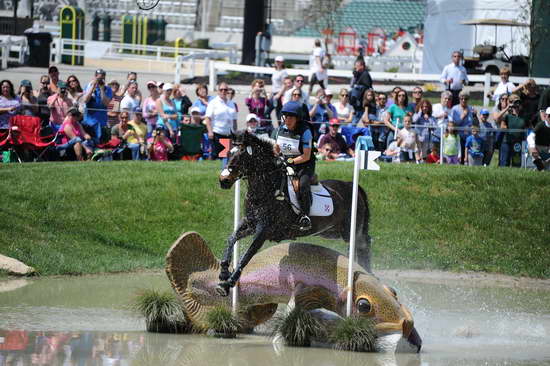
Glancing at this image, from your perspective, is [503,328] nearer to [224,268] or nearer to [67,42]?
[224,268]

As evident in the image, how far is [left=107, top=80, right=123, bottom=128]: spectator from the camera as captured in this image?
20.7m

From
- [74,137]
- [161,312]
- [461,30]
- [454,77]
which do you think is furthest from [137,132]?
[461,30]

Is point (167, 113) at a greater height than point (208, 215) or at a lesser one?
greater

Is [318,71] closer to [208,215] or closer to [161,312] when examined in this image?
[208,215]

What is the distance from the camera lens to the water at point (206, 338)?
33.8ft

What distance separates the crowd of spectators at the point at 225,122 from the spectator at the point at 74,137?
0.06 ft

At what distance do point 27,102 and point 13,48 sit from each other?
19.3m

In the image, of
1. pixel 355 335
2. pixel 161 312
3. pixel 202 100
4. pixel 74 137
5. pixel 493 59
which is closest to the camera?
pixel 355 335

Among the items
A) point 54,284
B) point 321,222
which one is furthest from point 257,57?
point 321,222

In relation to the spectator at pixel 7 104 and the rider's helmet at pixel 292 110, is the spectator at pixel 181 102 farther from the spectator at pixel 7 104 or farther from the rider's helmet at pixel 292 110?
the rider's helmet at pixel 292 110

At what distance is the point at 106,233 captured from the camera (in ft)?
54.8

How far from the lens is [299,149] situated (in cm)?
1138

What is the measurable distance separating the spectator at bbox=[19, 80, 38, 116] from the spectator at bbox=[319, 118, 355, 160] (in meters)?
5.77

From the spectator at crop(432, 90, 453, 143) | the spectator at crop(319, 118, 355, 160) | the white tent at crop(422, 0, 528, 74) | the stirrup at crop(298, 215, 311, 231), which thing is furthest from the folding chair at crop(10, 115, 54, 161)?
the white tent at crop(422, 0, 528, 74)
